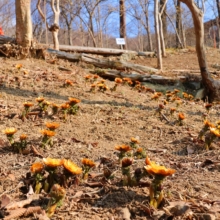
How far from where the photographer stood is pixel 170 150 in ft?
8.18

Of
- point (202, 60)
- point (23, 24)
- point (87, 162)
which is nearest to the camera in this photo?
point (87, 162)

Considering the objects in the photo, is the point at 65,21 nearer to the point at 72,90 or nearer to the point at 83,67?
the point at 83,67

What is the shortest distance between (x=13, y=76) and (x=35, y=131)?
2.28m

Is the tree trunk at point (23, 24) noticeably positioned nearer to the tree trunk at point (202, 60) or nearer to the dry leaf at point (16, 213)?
the tree trunk at point (202, 60)

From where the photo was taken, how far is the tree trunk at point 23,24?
5887mm

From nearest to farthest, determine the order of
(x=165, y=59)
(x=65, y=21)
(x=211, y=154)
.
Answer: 1. (x=211, y=154)
2. (x=165, y=59)
3. (x=65, y=21)

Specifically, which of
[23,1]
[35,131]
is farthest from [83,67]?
[35,131]

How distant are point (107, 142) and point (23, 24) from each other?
4423 mm

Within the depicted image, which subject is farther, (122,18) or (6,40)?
(122,18)

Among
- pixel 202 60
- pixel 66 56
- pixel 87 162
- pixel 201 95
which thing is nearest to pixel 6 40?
pixel 66 56

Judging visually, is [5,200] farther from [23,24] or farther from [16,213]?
[23,24]

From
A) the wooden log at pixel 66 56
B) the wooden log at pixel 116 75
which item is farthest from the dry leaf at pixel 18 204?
the wooden log at pixel 66 56

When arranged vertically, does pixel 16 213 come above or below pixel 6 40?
below

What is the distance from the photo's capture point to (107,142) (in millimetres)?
2654
